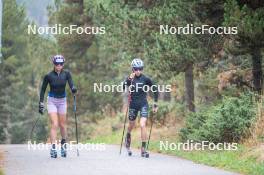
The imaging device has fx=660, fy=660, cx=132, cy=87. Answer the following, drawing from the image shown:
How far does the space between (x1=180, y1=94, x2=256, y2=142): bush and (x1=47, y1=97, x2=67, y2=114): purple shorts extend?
136 inches

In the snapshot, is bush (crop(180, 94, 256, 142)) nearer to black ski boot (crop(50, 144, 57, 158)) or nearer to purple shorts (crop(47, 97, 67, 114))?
purple shorts (crop(47, 97, 67, 114))

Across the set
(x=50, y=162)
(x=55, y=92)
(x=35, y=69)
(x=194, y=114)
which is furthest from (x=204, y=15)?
(x=35, y=69)

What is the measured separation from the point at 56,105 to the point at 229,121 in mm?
4021

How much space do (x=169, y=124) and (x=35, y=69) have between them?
170ft

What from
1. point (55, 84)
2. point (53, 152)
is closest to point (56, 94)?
point (55, 84)

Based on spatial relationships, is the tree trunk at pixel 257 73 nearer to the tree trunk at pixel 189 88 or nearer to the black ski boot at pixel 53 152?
the tree trunk at pixel 189 88

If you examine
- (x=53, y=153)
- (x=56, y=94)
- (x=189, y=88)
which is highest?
(x=189, y=88)

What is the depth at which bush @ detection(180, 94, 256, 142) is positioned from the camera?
50.2 ft

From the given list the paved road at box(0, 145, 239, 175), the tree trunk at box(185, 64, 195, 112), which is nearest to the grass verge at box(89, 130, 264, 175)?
the paved road at box(0, 145, 239, 175)

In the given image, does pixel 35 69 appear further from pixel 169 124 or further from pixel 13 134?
pixel 169 124

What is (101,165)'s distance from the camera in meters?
13.2

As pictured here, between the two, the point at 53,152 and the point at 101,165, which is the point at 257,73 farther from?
the point at 53,152

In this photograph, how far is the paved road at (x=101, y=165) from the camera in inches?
470

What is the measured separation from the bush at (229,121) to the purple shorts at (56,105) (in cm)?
347
